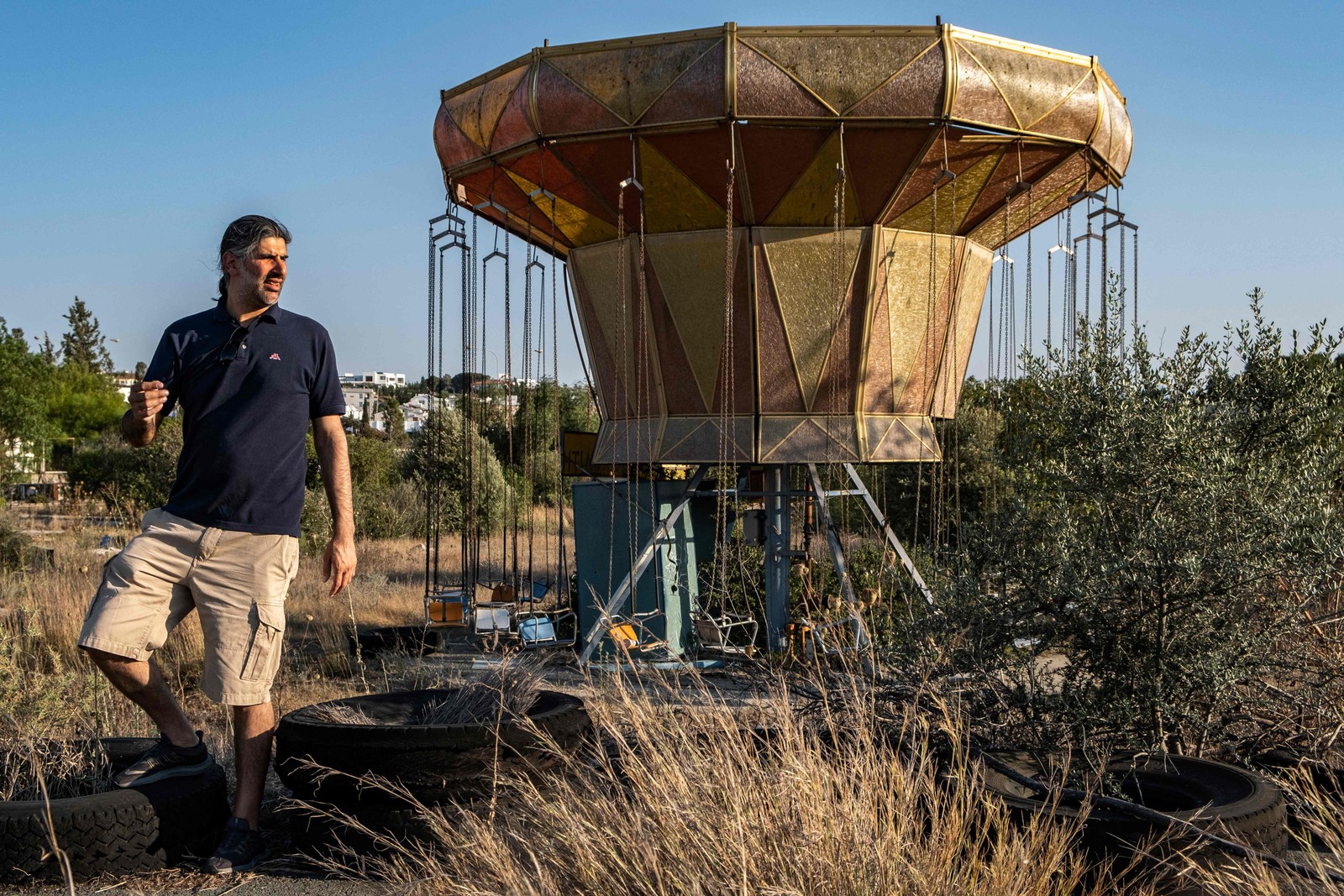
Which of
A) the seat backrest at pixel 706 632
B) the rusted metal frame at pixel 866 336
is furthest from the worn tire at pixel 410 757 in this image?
the rusted metal frame at pixel 866 336

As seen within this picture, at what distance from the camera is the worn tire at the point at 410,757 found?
446cm

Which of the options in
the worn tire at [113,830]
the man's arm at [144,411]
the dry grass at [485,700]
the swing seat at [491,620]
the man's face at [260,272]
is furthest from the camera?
the swing seat at [491,620]

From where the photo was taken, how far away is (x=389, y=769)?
14.7 feet

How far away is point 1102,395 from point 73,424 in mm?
59674

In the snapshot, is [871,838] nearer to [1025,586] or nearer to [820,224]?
[1025,586]

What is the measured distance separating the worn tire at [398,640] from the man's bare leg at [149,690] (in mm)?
5606

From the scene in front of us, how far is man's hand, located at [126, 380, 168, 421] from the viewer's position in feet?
14.5

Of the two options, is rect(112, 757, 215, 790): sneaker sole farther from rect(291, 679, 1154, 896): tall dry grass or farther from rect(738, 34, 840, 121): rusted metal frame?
rect(738, 34, 840, 121): rusted metal frame

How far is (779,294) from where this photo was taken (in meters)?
10.5

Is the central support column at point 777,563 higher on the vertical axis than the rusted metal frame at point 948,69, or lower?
lower

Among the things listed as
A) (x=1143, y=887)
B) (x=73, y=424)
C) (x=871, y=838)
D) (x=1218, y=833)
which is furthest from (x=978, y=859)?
(x=73, y=424)

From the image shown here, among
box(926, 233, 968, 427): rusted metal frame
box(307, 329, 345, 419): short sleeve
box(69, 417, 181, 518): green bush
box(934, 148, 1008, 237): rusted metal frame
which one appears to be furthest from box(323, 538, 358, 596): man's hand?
box(69, 417, 181, 518): green bush

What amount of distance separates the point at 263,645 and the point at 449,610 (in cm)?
664

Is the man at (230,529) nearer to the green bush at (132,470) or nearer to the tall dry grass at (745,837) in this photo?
the tall dry grass at (745,837)
